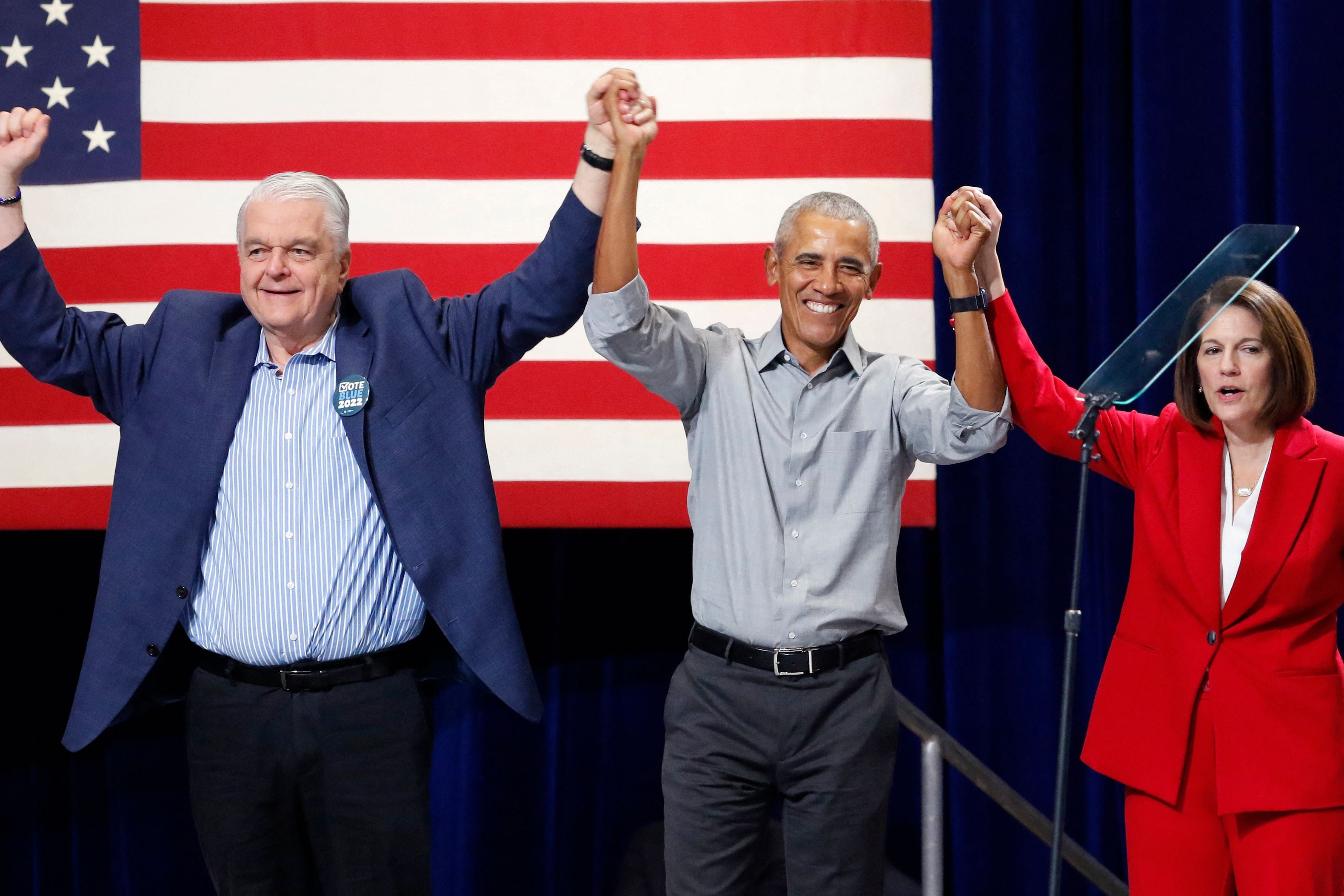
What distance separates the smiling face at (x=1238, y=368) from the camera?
183 cm

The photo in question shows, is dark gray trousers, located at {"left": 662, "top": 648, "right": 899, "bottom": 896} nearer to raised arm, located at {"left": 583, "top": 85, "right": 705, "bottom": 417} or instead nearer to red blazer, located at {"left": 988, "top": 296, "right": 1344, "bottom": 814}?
red blazer, located at {"left": 988, "top": 296, "right": 1344, "bottom": 814}

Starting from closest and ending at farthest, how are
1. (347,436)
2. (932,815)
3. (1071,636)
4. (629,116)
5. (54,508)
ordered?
(1071,636)
(629,116)
(347,436)
(932,815)
(54,508)

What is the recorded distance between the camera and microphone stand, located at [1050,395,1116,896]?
142cm

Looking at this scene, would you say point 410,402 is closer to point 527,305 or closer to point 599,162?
point 527,305

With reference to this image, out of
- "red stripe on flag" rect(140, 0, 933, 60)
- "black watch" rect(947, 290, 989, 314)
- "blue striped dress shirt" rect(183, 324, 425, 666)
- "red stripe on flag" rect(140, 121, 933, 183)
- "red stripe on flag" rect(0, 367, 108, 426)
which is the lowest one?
"blue striped dress shirt" rect(183, 324, 425, 666)

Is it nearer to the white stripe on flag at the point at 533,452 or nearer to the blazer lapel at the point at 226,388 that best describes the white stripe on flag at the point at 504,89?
the white stripe on flag at the point at 533,452

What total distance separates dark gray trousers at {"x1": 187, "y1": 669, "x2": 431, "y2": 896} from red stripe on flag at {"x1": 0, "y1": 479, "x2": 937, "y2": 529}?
87cm

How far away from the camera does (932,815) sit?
7.07 feet

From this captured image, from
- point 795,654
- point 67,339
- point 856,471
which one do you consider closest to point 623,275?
point 856,471

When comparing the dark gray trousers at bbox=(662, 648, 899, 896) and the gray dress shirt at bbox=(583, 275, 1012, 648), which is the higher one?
the gray dress shirt at bbox=(583, 275, 1012, 648)

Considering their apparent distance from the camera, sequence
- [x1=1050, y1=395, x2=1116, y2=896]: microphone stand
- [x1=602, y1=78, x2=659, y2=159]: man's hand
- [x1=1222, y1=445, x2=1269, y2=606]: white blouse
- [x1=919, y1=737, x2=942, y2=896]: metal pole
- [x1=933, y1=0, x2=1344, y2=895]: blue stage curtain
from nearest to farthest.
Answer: [x1=1050, y1=395, x2=1116, y2=896]: microphone stand
[x1=602, y1=78, x2=659, y2=159]: man's hand
[x1=1222, y1=445, x2=1269, y2=606]: white blouse
[x1=919, y1=737, x2=942, y2=896]: metal pole
[x1=933, y1=0, x2=1344, y2=895]: blue stage curtain

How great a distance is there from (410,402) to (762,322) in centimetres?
107

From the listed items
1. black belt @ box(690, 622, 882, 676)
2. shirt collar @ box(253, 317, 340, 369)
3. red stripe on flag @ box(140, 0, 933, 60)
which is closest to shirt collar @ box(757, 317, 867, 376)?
black belt @ box(690, 622, 882, 676)

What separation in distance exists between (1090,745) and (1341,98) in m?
1.62
